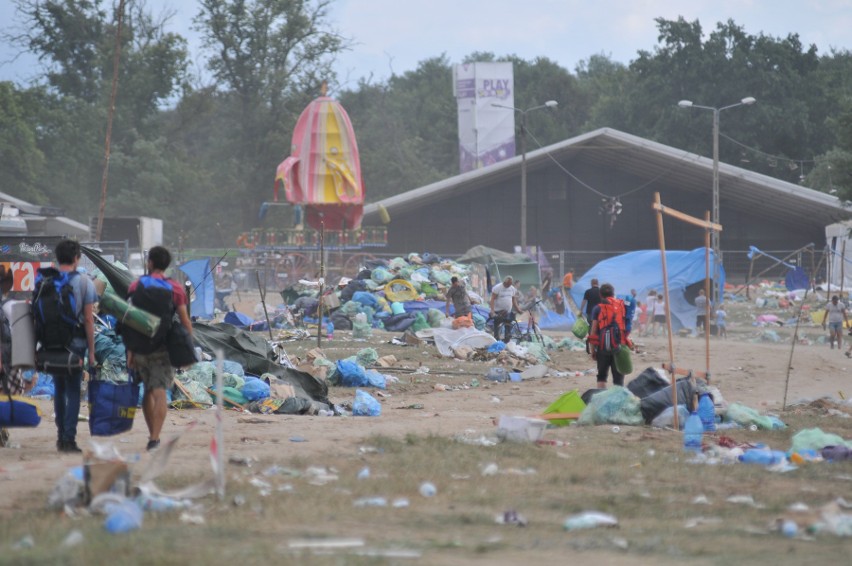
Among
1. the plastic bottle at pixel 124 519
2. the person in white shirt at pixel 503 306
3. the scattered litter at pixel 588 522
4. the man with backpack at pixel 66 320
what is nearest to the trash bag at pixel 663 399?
the scattered litter at pixel 588 522

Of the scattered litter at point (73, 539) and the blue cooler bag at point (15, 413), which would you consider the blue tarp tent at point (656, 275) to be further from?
the scattered litter at point (73, 539)

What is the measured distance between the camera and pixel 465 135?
6266 centimetres

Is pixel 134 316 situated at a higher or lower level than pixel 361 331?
higher

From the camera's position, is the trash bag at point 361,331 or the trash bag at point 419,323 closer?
the trash bag at point 361,331

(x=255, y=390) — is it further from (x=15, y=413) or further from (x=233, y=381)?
(x=15, y=413)

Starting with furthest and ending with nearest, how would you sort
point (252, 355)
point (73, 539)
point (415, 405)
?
1. point (252, 355)
2. point (415, 405)
3. point (73, 539)

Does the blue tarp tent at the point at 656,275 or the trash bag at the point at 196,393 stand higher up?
the blue tarp tent at the point at 656,275

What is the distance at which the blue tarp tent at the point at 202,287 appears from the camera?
2734 centimetres

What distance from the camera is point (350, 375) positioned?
1549 centimetres

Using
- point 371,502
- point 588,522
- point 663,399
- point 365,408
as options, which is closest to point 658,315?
point 663,399

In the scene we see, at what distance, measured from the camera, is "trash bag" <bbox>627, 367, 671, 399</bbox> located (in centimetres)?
1251

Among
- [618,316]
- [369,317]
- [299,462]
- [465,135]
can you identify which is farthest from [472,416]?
[465,135]

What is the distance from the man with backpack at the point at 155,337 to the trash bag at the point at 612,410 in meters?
4.78

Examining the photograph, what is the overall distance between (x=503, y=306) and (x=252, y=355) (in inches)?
388
